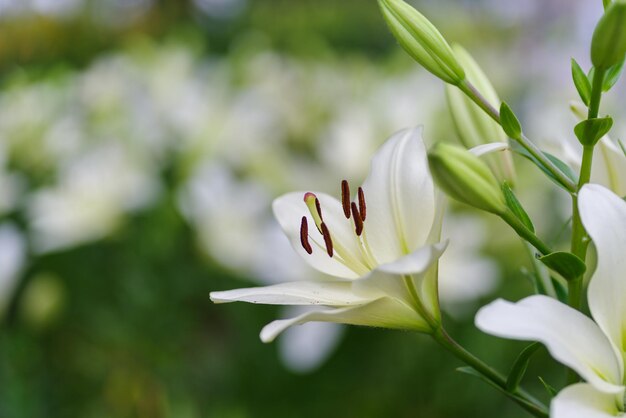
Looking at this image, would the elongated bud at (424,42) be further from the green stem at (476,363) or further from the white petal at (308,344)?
the white petal at (308,344)

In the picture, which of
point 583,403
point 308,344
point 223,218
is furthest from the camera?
point 223,218

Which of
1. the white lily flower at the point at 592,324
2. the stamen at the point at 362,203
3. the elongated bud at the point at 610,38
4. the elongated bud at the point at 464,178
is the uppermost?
the elongated bud at the point at 610,38

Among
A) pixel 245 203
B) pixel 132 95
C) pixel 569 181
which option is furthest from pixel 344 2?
pixel 569 181

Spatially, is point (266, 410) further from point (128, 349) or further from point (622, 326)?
point (622, 326)

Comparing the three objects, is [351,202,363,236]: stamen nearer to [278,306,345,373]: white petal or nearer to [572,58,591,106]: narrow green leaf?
→ [572,58,591,106]: narrow green leaf

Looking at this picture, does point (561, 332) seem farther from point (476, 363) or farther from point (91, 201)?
point (91, 201)

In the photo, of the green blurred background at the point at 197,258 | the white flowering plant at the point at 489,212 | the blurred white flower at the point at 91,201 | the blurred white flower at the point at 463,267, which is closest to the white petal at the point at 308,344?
the green blurred background at the point at 197,258

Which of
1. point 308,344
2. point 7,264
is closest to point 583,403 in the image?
point 308,344
